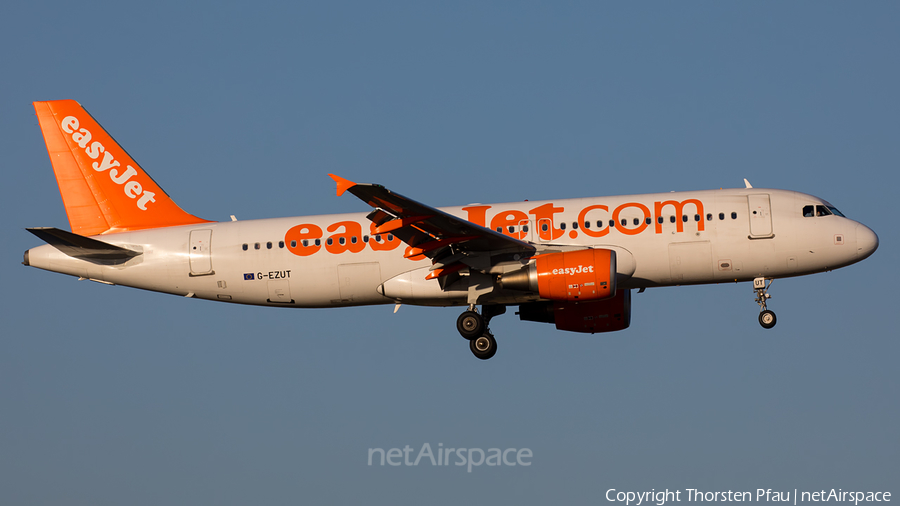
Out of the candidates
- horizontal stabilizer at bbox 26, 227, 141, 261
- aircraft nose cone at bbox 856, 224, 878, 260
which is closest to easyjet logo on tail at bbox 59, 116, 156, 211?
horizontal stabilizer at bbox 26, 227, 141, 261

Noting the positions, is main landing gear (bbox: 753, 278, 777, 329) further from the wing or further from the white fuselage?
the wing

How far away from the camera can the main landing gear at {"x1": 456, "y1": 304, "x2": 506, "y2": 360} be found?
1363 inches

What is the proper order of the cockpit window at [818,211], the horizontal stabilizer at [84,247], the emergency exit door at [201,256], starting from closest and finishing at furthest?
the cockpit window at [818,211]
the horizontal stabilizer at [84,247]
the emergency exit door at [201,256]

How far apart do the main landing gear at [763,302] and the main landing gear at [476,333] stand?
880 centimetres

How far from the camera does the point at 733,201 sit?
111 feet

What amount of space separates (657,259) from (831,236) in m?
5.74

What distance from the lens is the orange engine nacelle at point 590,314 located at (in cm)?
3662

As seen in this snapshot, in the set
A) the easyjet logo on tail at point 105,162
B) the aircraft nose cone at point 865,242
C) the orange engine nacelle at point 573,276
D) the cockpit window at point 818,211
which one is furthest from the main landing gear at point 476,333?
the easyjet logo on tail at point 105,162

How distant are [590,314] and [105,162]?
18788 mm

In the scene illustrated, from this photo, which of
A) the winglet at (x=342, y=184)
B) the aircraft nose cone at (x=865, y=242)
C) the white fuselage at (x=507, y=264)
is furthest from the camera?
the aircraft nose cone at (x=865, y=242)

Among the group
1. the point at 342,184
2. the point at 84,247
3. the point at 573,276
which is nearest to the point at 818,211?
the point at 573,276

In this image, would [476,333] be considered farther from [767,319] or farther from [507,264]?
[767,319]

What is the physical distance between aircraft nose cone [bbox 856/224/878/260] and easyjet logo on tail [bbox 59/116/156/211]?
80.6 feet

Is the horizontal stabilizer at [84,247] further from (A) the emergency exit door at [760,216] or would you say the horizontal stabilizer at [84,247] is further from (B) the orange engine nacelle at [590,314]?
(A) the emergency exit door at [760,216]
